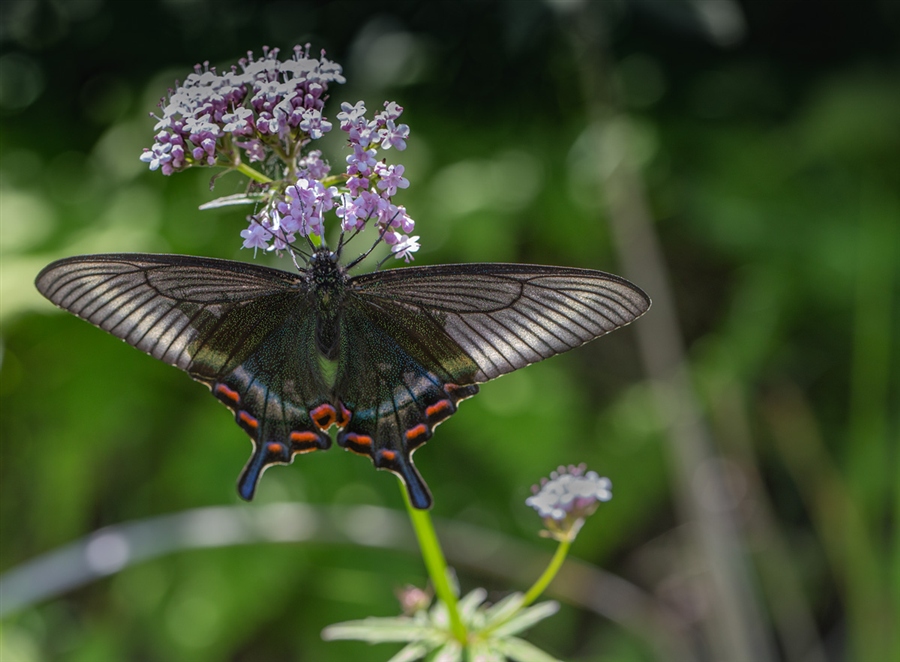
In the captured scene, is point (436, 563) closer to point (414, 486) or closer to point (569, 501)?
point (414, 486)

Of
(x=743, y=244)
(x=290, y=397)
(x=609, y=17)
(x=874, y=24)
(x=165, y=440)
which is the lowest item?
(x=290, y=397)

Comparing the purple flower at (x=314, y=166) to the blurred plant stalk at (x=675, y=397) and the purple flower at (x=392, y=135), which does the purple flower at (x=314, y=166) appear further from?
the blurred plant stalk at (x=675, y=397)

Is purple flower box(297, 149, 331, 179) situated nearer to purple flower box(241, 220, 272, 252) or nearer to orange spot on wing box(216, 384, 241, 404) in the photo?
purple flower box(241, 220, 272, 252)

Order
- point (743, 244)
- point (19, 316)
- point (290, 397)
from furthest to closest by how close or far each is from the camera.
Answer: point (743, 244), point (19, 316), point (290, 397)

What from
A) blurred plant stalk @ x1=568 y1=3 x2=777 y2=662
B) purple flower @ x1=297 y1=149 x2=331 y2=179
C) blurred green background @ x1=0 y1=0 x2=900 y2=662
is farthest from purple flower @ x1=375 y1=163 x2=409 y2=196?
blurred plant stalk @ x1=568 y1=3 x2=777 y2=662

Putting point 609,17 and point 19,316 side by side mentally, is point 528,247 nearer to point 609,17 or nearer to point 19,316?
point 609,17

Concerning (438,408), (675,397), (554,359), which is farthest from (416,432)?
(554,359)

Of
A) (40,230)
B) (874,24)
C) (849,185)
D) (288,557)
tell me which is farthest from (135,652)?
(874,24)

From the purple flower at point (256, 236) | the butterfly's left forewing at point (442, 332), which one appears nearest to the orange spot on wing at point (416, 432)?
the butterfly's left forewing at point (442, 332)
